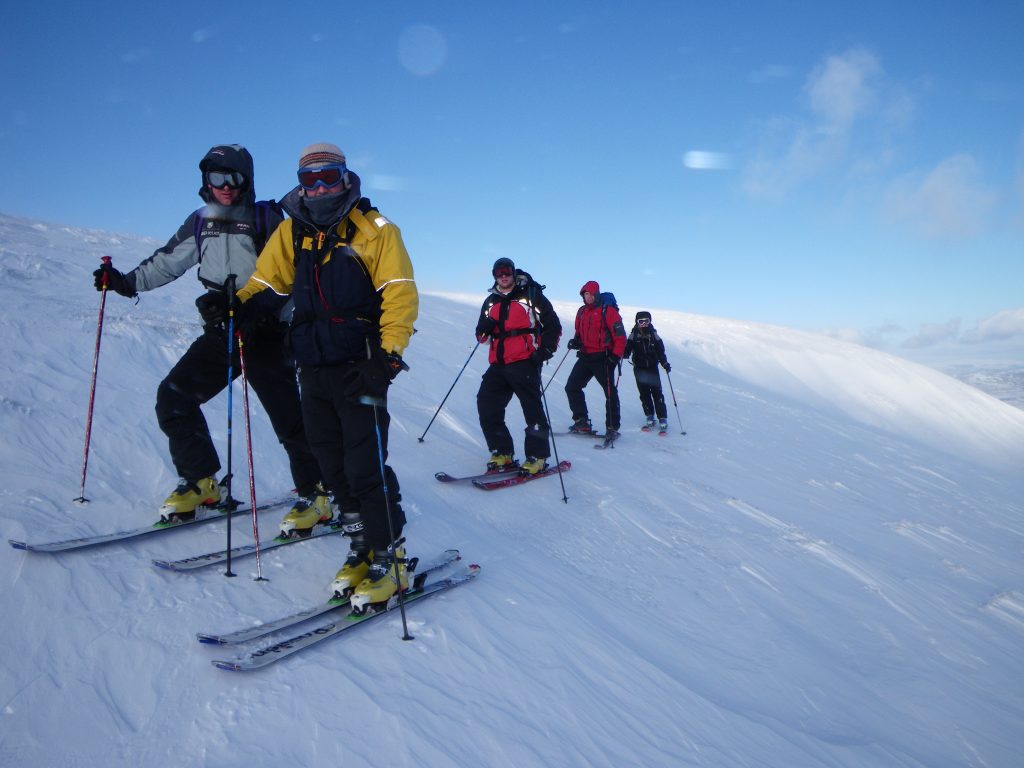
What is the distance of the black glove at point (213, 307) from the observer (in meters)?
3.30

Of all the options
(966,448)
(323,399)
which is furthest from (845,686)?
(966,448)

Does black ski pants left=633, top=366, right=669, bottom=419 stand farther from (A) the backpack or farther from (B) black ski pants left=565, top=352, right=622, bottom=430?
(A) the backpack

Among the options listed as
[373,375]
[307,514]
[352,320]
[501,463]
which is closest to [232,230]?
[352,320]

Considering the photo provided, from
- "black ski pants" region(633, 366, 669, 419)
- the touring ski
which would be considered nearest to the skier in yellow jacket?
the touring ski

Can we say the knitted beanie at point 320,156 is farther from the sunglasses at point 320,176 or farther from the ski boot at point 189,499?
the ski boot at point 189,499

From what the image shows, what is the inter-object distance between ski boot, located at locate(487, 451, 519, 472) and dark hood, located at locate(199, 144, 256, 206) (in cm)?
379

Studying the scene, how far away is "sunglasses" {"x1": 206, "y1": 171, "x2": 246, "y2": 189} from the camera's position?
3.76 m

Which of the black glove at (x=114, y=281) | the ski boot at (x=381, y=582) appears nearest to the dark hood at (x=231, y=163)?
the black glove at (x=114, y=281)

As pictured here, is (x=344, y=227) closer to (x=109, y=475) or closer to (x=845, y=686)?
(x=109, y=475)

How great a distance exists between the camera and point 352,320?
Answer: 317cm

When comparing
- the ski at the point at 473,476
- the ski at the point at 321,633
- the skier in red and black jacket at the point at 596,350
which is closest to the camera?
the ski at the point at 321,633

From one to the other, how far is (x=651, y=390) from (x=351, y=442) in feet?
27.9

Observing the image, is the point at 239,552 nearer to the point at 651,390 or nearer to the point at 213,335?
the point at 213,335

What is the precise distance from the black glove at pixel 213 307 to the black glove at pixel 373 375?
0.93m
